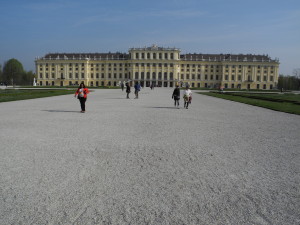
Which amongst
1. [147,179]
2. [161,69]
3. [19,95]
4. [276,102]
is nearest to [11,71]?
[161,69]

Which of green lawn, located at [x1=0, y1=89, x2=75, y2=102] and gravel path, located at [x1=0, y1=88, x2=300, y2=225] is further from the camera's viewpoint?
green lawn, located at [x1=0, y1=89, x2=75, y2=102]

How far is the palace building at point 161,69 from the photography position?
94.8 meters


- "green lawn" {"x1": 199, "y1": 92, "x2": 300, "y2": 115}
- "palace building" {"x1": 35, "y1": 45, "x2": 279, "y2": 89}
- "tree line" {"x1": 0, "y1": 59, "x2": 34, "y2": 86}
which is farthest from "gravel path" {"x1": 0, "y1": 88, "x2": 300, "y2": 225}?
"palace building" {"x1": 35, "y1": 45, "x2": 279, "y2": 89}

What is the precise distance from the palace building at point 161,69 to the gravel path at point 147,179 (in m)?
88.5

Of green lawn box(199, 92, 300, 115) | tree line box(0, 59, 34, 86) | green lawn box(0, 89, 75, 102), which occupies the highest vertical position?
tree line box(0, 59, 34, 86)

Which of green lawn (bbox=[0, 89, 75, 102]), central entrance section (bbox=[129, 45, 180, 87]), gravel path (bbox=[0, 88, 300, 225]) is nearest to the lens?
gravel path (bbox=[0, 88, 300, 225])

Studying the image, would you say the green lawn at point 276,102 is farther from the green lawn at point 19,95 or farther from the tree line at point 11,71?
the tree line at point 11,71

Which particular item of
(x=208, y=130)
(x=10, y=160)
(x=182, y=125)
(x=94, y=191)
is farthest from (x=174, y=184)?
(x=182, y=125)

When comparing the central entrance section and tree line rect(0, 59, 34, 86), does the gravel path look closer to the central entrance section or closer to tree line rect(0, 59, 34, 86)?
tree line rect(0, 59, 34, 86)

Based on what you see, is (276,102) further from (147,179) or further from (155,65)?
(155,65)

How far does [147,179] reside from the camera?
4051mm

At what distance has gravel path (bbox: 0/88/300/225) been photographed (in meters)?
3.05

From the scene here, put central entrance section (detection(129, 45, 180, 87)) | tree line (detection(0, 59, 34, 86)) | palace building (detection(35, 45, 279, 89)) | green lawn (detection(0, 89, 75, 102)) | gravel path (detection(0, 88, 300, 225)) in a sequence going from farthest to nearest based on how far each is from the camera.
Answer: central entrance section (detection(129, 45, 180, 87))
palace building (detection(35, 45, 279, 89))
tree line (detection(0, 59, 34, 86))
green lawn (detection(0, 89, 75, 102))
gravel path (detection(0, 88, 300, 225))

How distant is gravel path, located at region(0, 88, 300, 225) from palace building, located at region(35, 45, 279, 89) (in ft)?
290
